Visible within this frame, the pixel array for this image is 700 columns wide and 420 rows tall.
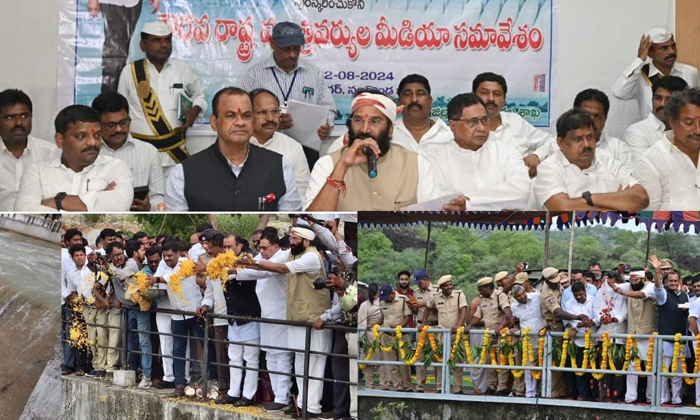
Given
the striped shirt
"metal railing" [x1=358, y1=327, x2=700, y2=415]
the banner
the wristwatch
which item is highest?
the banner

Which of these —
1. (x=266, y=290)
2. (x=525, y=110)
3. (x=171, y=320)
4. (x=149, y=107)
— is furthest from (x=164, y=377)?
(x=525, y=110)

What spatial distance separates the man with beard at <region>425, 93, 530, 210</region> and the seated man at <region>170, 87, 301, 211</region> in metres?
1.10

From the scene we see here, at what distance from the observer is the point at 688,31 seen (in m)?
7.70

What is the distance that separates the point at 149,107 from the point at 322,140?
1.32 metres

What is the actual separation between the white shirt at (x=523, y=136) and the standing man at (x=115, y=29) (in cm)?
275

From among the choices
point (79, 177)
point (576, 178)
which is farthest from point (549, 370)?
point (79, 177)

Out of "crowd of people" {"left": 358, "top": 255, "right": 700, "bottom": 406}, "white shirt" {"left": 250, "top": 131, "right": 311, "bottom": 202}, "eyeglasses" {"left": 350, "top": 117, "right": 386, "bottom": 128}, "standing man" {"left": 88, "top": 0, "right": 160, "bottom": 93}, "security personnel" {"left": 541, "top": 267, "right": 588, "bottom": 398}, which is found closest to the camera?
"crowd of people" {"left": 358, "top": 255, "right": 700, "bottom": 406}

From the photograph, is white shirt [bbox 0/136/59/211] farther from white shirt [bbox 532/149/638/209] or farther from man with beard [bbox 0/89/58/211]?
white shirt [bbox 532/149/638/209]

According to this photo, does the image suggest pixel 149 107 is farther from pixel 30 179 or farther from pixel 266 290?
pixel 266 290

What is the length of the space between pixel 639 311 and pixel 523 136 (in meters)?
1.55

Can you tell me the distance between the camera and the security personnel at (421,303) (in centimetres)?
698

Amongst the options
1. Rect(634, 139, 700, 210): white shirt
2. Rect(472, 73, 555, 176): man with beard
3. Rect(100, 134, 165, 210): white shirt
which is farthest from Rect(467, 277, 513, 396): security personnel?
Rect(100, 134, 165, 210): white shirt

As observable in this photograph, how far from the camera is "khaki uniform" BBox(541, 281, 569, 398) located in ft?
22.4

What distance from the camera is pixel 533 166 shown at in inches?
287
